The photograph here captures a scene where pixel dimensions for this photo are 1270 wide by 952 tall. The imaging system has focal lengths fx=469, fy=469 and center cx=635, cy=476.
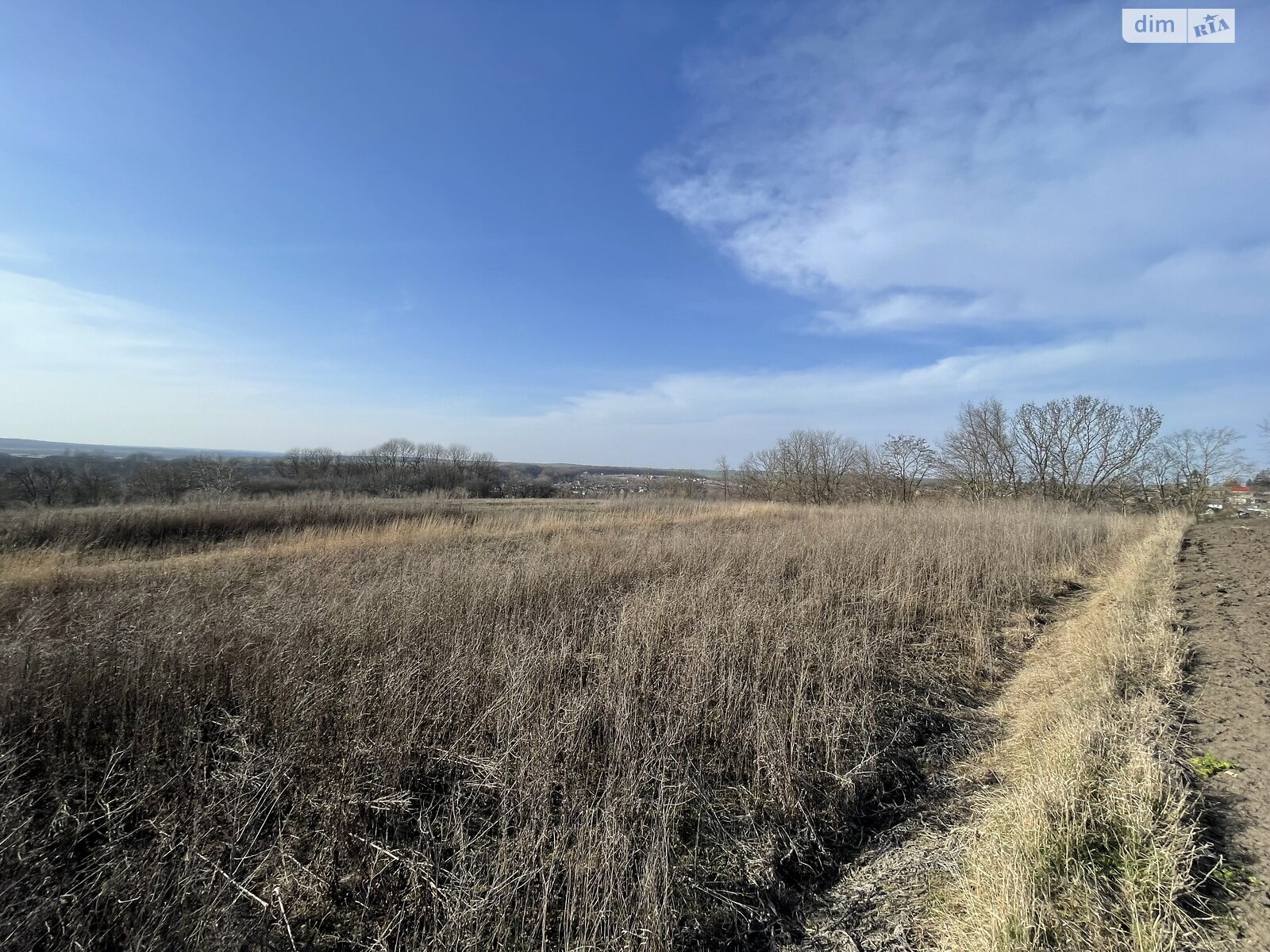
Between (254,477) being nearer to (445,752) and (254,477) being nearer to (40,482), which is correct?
(40,482)

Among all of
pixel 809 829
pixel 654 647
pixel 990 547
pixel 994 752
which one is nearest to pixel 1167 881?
pixel 809 829

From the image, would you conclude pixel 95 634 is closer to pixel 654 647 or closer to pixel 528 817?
pixel 528 817

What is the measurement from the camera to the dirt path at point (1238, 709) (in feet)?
6.57

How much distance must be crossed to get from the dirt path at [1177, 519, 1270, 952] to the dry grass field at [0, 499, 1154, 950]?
1.64 metres

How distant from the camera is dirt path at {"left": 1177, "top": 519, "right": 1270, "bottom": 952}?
2.00 meters

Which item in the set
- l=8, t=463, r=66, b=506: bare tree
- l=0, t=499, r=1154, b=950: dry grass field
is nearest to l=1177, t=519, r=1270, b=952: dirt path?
l=0, t=499, r=1154, b=950: dry grass field

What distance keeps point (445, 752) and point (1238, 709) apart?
17.9 feet

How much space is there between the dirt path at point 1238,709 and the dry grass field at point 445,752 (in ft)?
5.39

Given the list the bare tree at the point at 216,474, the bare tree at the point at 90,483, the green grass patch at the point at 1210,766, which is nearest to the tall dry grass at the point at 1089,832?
the green grass patch at the point at 1210,766

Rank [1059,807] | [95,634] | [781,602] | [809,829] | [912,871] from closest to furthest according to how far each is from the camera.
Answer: [1059,807] → [912,871] → [809,829] → [95,634] → [781,602]

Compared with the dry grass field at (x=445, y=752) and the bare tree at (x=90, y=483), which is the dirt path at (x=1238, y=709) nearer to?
the dry grass field at (x=445, y=752)

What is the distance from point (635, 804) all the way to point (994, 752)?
314 cm

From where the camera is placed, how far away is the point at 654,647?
4719mm

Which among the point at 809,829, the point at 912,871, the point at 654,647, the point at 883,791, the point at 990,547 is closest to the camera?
the point at 912,871
